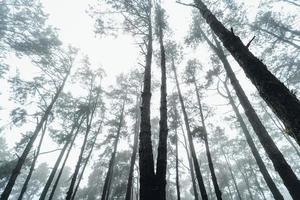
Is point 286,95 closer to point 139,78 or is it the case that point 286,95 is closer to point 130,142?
point 139,78

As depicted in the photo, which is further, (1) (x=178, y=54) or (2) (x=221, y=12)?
(1) (x=178, y=54)

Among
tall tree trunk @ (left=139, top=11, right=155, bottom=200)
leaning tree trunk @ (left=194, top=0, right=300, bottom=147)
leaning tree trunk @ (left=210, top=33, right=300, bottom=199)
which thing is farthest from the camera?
leaning tree trunk @ (left=210, top=33, right=300, bottom=199)

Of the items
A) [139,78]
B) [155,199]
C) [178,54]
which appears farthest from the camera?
[139,78]

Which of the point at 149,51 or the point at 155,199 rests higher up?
the point at 149,51

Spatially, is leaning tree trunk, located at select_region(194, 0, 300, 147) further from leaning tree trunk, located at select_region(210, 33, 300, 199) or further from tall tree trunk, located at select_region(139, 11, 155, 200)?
leaning tree trunk, located at select_region(210, 33, 300, 199)

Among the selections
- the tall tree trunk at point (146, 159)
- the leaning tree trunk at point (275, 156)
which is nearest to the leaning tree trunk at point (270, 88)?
the tall tree trunk at point (146, 159)

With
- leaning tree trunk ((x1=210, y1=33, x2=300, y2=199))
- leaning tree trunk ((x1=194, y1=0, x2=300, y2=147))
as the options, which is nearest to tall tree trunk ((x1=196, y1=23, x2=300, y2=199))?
leaning tree trunk ((x1=210, y1=33, x2=300, y2=199))

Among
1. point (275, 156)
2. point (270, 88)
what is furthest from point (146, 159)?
point (275, 156)

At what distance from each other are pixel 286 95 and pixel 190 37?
14933mm

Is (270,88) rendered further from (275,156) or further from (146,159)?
(275,156)

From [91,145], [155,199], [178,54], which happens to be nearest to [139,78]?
[178,54]

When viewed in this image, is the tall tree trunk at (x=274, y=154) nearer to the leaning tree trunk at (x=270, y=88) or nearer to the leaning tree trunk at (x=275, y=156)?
the leaning tree trunk at (x=275, y=156)

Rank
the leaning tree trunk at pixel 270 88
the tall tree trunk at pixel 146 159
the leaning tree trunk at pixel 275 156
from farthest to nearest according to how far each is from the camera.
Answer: the leaning tree trunk at pixel 275 156 < the tall tree trunk at pixel 146 159 < the leaning tree trunk at pixel 270 88

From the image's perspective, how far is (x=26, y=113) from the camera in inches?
728
